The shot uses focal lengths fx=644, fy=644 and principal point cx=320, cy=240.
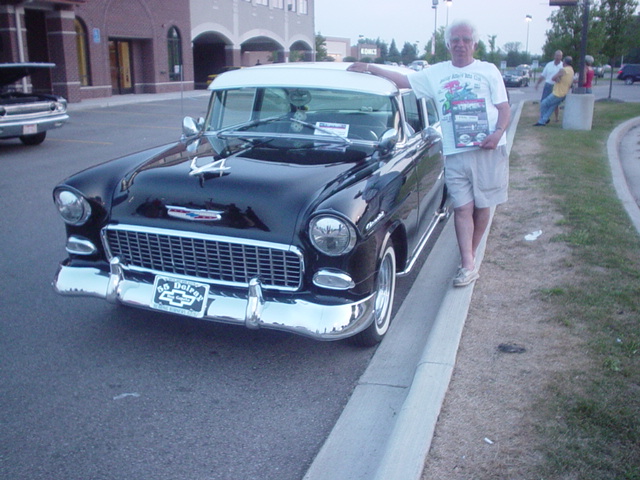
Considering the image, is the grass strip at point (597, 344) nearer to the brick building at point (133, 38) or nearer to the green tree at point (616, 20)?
the brick building at point (133, 38)

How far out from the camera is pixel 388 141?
4.34 metres

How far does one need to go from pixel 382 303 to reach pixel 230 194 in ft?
4.09

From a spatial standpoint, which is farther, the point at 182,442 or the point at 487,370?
the point at 487,370

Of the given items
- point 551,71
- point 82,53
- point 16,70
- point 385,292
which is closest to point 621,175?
point 385,292

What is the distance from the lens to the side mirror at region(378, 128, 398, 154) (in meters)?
4.33

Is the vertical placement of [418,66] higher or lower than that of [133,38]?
lower

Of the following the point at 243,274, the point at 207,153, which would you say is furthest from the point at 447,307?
the point at 207,153

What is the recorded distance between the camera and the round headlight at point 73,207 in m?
3.94

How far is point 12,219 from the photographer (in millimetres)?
6867

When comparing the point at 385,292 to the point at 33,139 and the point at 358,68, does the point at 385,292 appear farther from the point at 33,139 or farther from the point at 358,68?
the point at 33,139

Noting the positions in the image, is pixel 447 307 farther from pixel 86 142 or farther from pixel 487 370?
pixel 86 142

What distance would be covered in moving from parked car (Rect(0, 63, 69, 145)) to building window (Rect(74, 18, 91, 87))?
13.3 meters

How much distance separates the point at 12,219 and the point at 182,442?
4.78 metres

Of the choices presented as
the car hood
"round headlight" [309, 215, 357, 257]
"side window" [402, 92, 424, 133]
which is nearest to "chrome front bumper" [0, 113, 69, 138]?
the car hood
